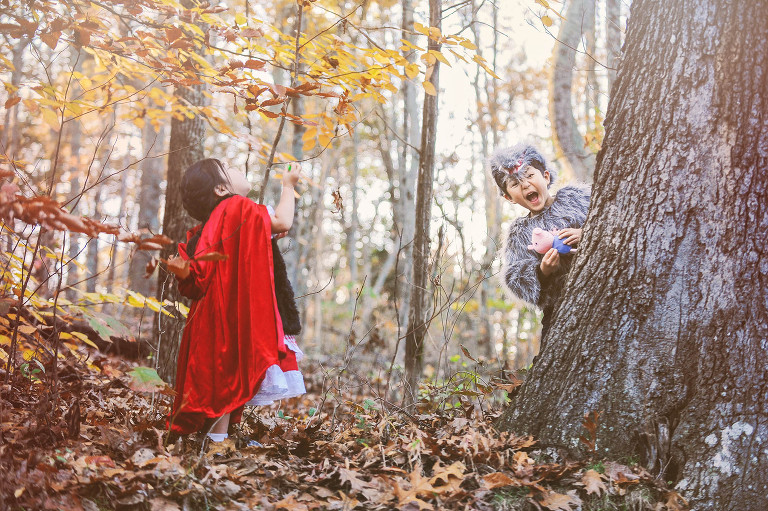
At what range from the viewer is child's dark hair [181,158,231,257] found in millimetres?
3189

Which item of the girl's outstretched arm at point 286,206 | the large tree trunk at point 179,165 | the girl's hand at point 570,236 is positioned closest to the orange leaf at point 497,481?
the girl's hand at point 570,236

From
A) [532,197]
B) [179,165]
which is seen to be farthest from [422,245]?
[179,165]

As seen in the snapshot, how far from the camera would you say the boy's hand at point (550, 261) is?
2973 millimetres

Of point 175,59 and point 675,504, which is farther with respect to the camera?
point 175,59

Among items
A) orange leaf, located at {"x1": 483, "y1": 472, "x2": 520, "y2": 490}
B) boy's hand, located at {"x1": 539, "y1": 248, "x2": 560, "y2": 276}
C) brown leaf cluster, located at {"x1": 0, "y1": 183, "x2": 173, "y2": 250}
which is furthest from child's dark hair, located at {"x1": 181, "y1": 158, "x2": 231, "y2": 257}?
orange leaf, located at {"x1": 483, "y1": 472, "x2": 520, "y2": 490}

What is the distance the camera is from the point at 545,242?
3.04 metres

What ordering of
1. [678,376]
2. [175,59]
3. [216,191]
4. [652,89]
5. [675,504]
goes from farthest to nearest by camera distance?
[175,59]
[216,191]
[652,89]
[678,376]
[675,504]

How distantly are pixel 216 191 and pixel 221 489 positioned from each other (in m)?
1.70

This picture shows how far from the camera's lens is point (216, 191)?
3.21m

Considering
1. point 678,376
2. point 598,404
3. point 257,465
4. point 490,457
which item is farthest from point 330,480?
point 678,376

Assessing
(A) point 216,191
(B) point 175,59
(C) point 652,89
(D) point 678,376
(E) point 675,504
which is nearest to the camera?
(E) point 675,504

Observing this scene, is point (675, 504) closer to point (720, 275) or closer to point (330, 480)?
point (720, 275)

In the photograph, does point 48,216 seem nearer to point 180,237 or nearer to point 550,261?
point 550,261

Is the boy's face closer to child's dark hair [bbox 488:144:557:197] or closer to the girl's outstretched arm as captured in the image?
child's dark hair [bbox 488:144:557:197]
